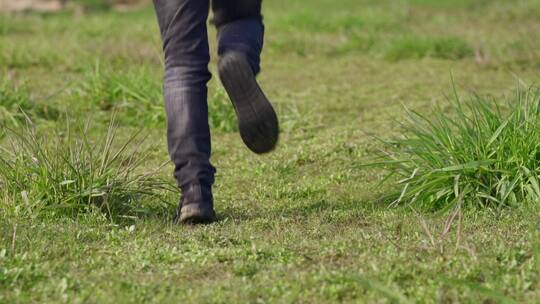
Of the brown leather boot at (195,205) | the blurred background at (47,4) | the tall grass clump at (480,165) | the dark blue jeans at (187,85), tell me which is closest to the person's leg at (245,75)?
the dark blue jeans at (187,85)

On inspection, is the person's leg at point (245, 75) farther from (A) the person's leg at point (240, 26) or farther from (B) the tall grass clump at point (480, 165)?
(B) the tall grass clump at point (480, 165)

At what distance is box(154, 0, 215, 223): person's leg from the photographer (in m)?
3.99

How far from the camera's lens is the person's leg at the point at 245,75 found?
13.1ft

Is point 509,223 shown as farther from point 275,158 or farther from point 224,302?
point 275,158

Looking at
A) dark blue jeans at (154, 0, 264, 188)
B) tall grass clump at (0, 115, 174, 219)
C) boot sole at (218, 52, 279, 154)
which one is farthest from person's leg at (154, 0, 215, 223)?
tall grass clump at (0, 115, 174, 219)

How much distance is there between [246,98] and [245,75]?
0.08 metres

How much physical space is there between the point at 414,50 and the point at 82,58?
2.81m

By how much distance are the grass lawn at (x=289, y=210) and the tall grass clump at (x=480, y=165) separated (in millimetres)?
105

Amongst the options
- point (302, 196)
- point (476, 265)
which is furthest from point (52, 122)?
point (476, 265)

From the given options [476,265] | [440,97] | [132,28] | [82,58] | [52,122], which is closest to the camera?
[476,265]

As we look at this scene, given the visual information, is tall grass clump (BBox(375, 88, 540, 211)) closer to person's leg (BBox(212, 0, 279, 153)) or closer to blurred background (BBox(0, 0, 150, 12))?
person's leg (BBox(212, 0, 279, 153))

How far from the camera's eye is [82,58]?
29.6 ft

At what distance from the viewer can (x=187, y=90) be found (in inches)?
158

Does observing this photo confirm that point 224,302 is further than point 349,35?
No
